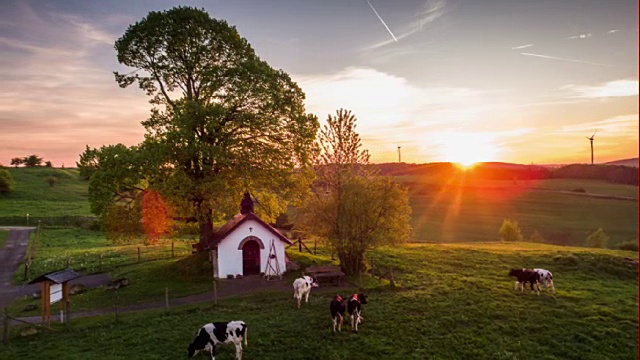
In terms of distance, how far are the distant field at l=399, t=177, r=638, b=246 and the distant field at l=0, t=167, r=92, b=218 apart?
2474 inches

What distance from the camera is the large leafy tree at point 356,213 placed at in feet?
96.0

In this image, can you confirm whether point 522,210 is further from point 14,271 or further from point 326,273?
point 14,271

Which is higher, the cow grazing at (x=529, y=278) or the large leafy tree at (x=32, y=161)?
the large leafy tree at (x=32, y=161)

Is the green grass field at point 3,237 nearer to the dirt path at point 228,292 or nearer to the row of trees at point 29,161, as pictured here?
the dirt path at point 228,292

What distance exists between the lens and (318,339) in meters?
18.2

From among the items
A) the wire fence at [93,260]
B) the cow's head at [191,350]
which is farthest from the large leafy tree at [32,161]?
the cow's head at [191,350]

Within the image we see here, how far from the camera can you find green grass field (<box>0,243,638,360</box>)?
17.3 metres

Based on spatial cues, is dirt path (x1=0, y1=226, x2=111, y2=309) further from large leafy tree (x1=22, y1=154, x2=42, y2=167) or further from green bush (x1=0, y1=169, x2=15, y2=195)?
large leafy tree (x1=22, y1=154, x2=42, y2=167)

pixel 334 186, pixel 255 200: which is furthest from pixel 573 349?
pixel 255 200

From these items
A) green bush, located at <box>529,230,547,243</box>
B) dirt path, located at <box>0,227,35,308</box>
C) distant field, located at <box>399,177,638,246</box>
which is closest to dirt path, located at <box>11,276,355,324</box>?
dirt path, located at <box>0,227,35,308</box>

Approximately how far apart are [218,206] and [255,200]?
5893mm

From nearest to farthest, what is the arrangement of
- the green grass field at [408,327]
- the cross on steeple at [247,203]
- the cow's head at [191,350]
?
Result: the cow's head at [191,350] < the green grass field at [408,327] < the cross on steeple at [247,203]

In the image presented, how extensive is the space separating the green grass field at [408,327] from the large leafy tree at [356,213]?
3603 millimetres

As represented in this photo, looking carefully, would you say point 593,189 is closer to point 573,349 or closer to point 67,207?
point 573,349
